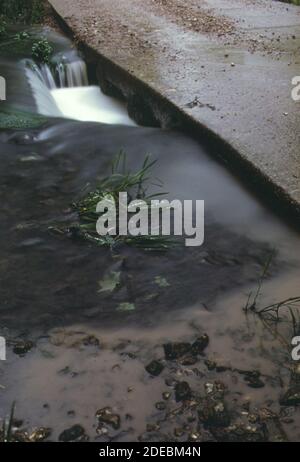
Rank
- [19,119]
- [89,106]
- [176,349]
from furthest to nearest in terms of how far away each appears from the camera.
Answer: [89,106] < [19,119] < [176,349]

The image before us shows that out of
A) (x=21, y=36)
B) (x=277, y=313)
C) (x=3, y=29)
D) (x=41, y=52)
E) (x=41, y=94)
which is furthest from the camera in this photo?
(x=3, y=29)

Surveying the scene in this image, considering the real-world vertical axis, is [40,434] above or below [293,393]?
below

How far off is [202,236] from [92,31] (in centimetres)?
408

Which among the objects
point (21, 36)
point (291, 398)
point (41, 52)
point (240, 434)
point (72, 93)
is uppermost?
point (21, 36)

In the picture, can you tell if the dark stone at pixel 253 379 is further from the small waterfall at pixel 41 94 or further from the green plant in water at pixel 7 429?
the small waterfall at pixel 41 94

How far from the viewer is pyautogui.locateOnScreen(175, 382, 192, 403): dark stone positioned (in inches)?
87.4

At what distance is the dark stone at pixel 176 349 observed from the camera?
2.44 meters

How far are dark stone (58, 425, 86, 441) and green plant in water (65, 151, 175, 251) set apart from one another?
124 centimetres

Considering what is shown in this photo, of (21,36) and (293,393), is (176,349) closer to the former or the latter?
(293,393)

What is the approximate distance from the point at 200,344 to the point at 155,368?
0.83 feet

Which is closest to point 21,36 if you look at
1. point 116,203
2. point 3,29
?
point 3,29

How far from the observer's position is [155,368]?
7.78ft

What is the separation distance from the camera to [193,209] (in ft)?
11.7

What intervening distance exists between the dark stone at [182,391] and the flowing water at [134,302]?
0.10 feet
